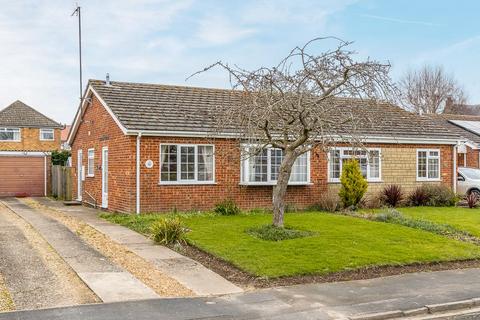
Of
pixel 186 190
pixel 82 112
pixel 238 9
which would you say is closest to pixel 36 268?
pixel 238 9

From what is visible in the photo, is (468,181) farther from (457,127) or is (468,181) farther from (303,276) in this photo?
(303,276)

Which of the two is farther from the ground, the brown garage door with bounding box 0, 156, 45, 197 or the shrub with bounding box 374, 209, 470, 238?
the brown garage door with bounding box 0, 156, 45, 197

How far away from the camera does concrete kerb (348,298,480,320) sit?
304 inches

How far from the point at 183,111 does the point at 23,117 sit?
24813mm

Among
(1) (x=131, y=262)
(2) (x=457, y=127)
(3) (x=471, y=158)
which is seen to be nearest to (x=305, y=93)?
(1) (x=131, y=262)

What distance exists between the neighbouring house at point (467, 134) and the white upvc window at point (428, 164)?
6.06 meters

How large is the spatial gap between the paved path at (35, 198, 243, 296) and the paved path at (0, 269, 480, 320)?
63cm

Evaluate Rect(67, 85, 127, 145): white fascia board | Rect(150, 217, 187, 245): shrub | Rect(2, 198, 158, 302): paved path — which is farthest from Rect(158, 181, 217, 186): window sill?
Rect(150, 217, 187, 245): shrub

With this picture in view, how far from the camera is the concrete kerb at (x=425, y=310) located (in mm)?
7723

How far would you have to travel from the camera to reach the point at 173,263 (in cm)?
1098

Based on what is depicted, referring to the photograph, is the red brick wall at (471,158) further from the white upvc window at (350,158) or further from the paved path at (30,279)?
the paved path at (30,279)

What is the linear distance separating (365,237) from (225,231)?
3586 mm

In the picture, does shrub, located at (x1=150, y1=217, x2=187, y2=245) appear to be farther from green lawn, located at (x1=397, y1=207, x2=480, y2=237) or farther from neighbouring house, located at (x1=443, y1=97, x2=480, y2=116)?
neighbouring house, located at (x1=443, y1=97, x2=480, y2=116)

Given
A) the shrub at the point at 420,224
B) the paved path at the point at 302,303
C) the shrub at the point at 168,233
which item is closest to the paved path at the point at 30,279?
the paved path at the point at 302,303
